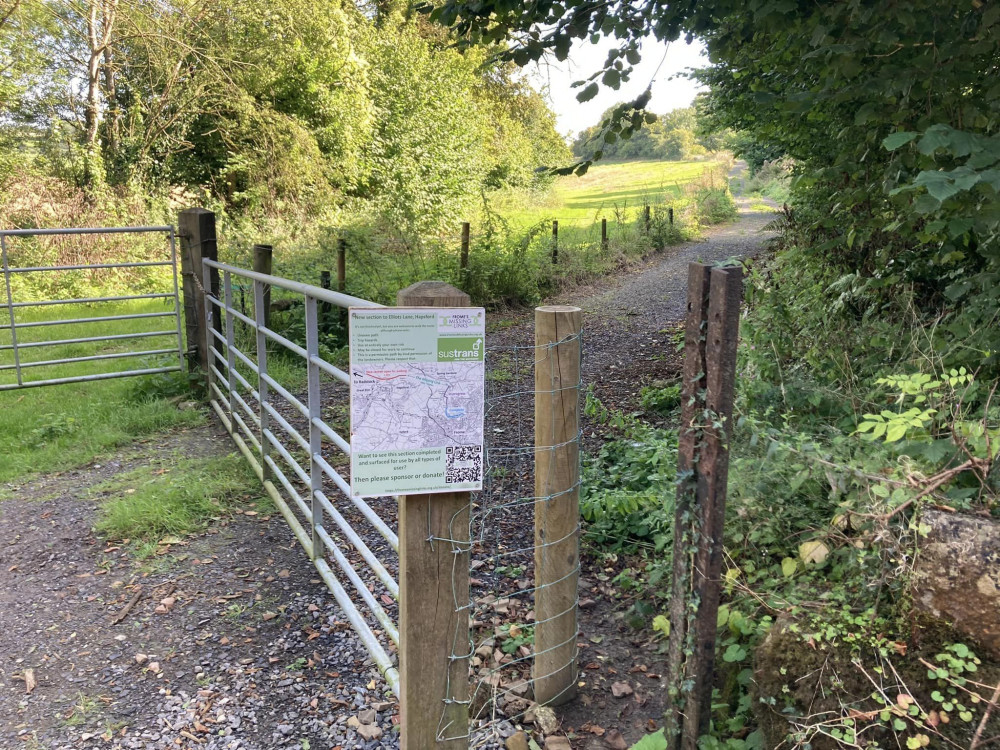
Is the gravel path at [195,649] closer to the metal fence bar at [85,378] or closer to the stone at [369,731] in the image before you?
the stone at [369,731]

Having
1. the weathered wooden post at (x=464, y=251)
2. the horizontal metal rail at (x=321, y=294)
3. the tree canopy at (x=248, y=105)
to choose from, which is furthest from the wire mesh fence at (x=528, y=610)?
the tree canopy at (x=248, y=105)

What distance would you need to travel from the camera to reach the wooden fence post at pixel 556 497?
96.8 inches

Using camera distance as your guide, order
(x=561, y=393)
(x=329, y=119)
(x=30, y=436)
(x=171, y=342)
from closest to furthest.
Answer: (x=561, y=393) → (x=30, y=436) → (x=171, y=342) → (x=329, y=119)

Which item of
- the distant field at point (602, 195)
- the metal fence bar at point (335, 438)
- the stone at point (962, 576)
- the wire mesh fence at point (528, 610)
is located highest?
the distant field at point (602, 195)

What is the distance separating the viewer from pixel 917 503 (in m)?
2.32

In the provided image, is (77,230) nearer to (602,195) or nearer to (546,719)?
(546,719)

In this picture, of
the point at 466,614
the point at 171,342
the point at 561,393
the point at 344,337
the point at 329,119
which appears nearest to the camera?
the point at 466,614

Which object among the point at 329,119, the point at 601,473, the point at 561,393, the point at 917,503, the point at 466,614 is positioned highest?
the point at 329,119

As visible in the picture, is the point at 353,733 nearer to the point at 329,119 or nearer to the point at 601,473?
the point at 601,473

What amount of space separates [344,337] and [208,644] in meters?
5.19

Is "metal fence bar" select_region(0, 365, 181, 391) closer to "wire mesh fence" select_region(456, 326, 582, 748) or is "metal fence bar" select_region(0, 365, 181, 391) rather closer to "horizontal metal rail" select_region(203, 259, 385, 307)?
"horizontal metal rail" select_region(203, 259, 385, 307)

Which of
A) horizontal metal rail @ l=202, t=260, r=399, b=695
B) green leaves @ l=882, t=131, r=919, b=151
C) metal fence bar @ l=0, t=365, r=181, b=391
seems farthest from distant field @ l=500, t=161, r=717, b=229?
green leaves @ l=882, t=131, r=919, b=151

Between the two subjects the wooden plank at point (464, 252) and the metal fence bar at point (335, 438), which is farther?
the wooden plank at point (464, 252)

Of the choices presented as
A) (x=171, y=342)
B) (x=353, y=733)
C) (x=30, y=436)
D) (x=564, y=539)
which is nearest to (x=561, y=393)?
(x=564, y=539)
